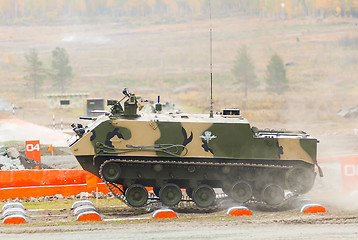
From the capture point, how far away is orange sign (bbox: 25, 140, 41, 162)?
30.1 m

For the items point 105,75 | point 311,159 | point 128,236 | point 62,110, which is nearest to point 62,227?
point 128,236

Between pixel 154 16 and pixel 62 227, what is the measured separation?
76.3 metres

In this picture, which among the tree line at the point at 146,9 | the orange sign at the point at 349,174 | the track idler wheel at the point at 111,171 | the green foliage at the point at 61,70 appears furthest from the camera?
the tree line at the point at 146,9

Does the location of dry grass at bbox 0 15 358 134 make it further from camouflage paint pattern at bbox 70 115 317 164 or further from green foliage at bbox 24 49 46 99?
camouflage paint pattern at bbox 70 115 317 164

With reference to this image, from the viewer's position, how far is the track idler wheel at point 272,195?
19828 mm

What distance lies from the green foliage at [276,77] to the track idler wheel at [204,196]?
45.3m

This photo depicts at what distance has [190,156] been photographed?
19453 mm

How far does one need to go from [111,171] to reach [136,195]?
1.11 metres

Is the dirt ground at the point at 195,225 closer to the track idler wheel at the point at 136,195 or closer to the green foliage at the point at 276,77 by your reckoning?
the track idler wheel at the point at 136,195

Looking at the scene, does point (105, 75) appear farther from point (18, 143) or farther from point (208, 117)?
point (208, 117)

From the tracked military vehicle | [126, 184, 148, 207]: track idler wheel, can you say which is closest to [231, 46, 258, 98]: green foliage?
the tracked military vehicle

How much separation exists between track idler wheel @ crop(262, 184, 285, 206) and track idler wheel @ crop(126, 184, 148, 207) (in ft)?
12.4

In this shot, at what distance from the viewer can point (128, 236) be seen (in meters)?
16.3

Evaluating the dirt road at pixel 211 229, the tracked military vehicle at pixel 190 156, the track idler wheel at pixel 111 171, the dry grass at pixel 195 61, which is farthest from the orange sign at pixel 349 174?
the dry grass at pixel 195 61
